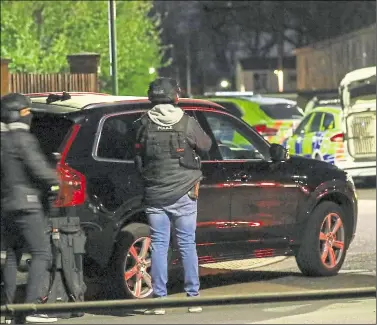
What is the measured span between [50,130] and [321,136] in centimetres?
1347

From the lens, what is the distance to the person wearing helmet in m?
8.99

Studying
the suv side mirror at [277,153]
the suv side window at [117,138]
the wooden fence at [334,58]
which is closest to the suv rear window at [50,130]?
the suv side window at [117,138]

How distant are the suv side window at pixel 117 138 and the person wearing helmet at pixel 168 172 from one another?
35.6 inches

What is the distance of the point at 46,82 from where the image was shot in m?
23.9

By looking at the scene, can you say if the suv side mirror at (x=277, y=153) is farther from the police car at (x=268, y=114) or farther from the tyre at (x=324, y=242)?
the police car at (x=268, y=114)

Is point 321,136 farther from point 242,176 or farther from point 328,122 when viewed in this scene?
point 242,176

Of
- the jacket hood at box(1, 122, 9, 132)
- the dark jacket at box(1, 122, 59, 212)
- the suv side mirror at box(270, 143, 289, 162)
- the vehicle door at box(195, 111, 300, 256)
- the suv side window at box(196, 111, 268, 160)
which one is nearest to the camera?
the dark jacket at box(1, 122, 59, 212)

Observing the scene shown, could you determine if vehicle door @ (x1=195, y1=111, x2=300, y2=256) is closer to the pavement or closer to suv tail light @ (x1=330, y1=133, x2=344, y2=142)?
the pavement

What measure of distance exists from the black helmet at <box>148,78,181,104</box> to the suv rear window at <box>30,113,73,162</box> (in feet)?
3.60

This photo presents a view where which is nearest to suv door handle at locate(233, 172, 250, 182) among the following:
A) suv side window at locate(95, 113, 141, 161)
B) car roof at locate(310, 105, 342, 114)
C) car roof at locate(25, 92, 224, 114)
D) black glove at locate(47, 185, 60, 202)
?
car roof at locate(25, 92, 224, 114)

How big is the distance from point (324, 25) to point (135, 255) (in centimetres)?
9770

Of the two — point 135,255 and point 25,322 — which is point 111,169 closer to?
point 135,255

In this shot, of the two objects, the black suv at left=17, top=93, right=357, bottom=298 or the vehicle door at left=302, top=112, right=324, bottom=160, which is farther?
the vehicle door at left=302, top=112, right=324, bottom=160

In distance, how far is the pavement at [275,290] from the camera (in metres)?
8.97
